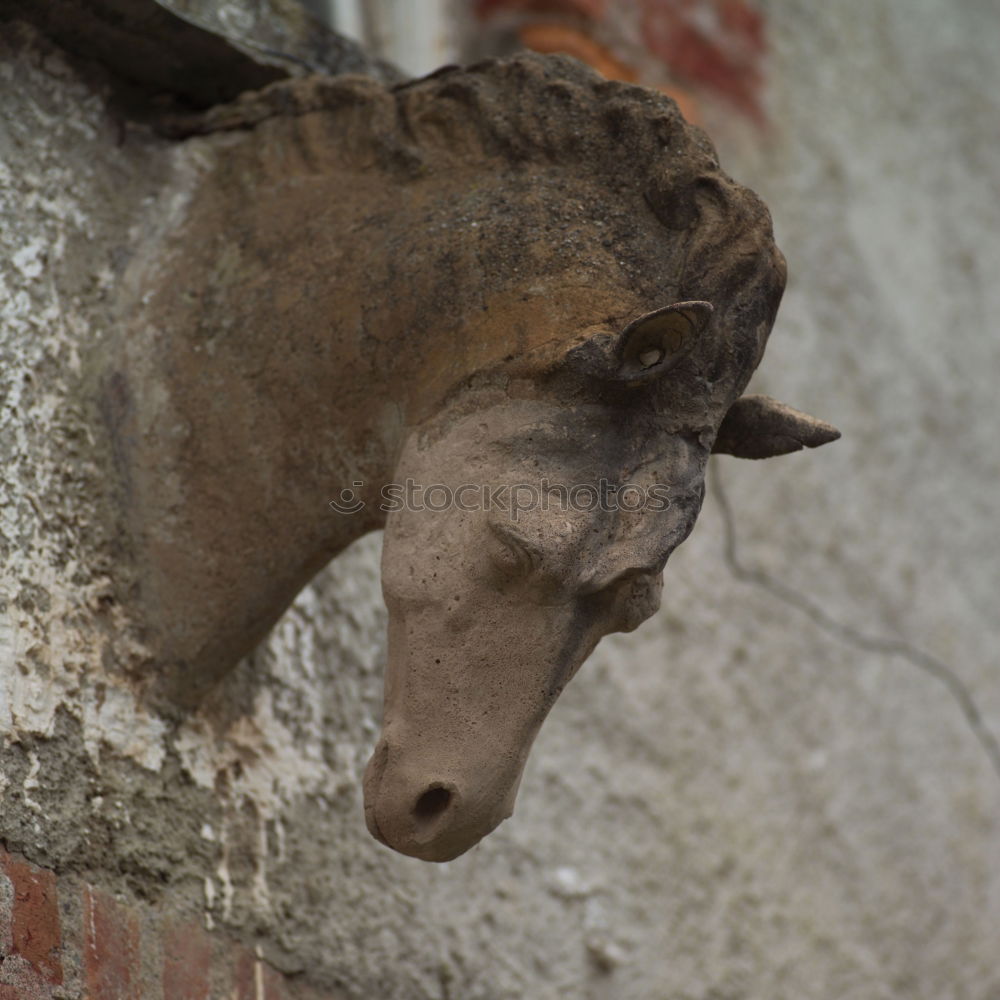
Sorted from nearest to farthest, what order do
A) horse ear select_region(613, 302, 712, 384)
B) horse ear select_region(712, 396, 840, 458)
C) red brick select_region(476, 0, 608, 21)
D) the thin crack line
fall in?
horse ear select_region(613, 302, 712, 384), horse ear select_region(712, 396, 840, 458), the thin crack line, red brick select_region(476, 0, 608, 21)

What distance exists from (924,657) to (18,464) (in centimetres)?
176

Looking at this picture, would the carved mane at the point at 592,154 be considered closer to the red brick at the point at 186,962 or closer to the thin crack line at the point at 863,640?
the red brick at the point at 186,962

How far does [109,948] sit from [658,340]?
64cm

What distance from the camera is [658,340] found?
43.9 inches

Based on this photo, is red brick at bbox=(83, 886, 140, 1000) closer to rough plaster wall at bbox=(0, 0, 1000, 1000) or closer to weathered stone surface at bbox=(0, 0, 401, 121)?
rough plaster wall at bbox=(0, 0, 1000, 1000)

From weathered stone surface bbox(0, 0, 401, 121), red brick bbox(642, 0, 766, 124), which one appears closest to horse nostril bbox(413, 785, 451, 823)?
weathered stone surface bbox(0, 0, 401, 121)

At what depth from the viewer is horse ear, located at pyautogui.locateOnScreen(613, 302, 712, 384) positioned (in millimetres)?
1095

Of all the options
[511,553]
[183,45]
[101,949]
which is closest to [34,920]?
[101,949]

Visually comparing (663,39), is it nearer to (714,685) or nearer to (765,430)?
(714,685)

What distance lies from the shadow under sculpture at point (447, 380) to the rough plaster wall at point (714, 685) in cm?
9

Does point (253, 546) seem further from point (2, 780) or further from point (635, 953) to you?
point (635, 953)

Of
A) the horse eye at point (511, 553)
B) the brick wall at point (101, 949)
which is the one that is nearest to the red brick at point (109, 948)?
the brick wall at point (101, 949)

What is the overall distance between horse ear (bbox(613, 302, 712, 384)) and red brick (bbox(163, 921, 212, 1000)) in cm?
60

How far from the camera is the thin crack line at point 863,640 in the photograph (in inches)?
92.8
